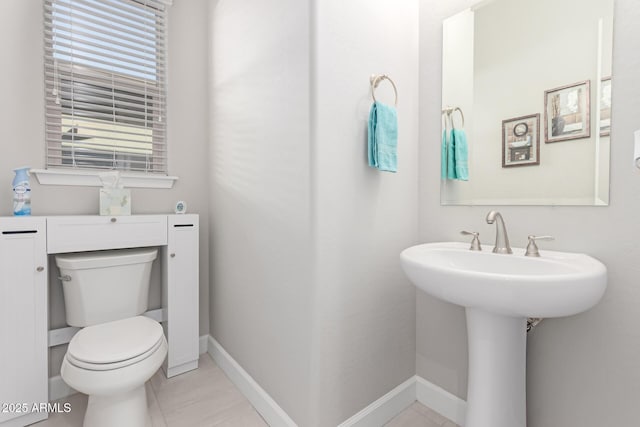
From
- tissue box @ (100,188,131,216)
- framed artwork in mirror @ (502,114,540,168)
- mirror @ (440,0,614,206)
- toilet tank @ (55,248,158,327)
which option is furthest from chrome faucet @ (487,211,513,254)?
tissue box @ (100,188,131,216)

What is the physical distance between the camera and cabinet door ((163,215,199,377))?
171cm

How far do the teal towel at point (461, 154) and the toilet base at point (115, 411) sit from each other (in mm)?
1728

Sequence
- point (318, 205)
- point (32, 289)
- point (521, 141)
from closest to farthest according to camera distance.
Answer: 1. point (318, 205)
2. point (521, 141)
3. point (32, 289)

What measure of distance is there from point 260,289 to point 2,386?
1139 millimetres

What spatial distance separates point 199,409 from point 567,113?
6.79ft

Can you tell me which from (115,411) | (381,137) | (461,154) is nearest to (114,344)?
(115,411)

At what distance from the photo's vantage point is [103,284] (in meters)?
1.48

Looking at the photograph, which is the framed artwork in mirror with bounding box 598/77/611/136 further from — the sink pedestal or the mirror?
the sink pedestal

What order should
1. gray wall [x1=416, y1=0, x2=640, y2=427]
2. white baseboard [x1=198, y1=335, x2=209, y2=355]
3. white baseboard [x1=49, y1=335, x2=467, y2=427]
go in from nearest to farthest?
gray wall [x1=416, y1=0, x2=640, y2=427] → white baseboard [x1=49, y1=335, x2=467, y2=427] → white baseboard [x1=198, y1=335, x2=209, y2=355]

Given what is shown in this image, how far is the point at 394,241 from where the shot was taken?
1.44 m

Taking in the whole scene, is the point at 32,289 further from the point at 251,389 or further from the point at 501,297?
the point at 501,297

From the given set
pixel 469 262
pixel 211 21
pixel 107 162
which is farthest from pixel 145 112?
pixel 469 262

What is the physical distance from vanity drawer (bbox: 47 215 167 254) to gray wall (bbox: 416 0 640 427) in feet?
5.29

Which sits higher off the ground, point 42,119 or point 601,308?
point 42,119
